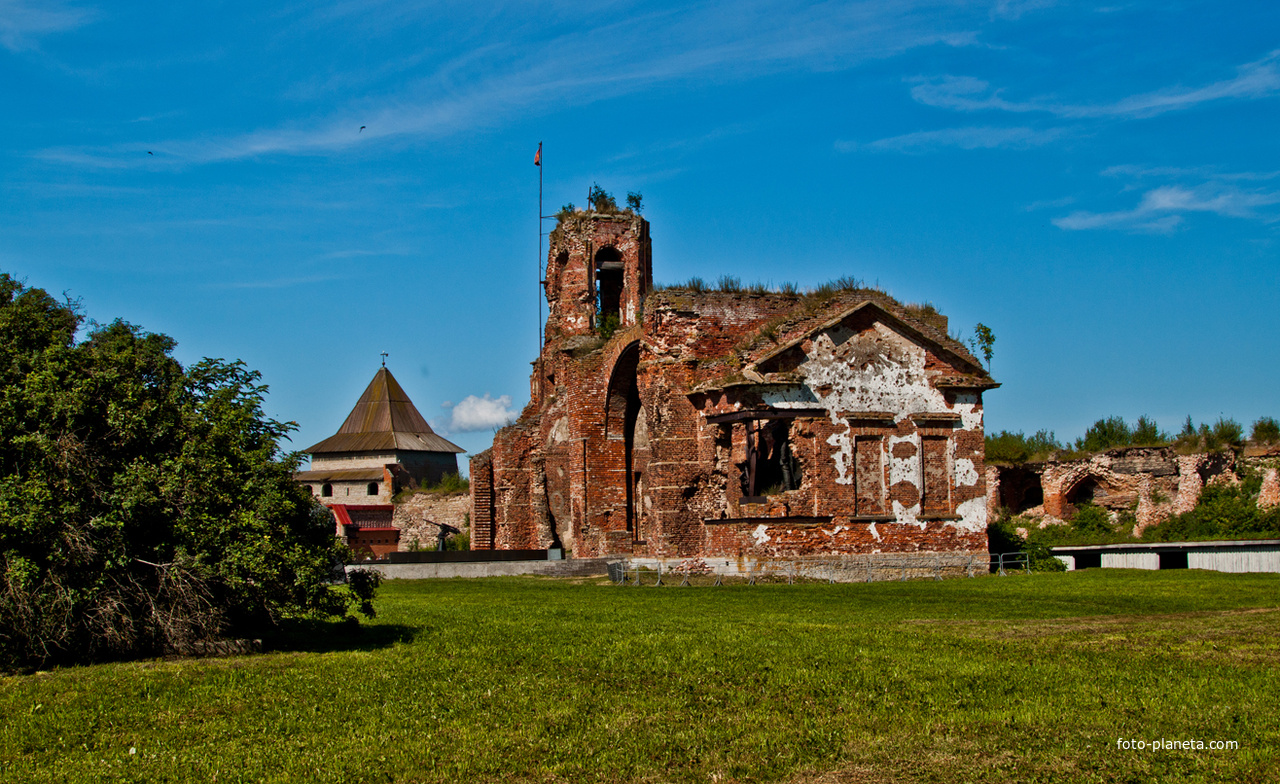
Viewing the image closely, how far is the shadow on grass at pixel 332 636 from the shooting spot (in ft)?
38.1

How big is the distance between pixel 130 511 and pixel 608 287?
29.1 m

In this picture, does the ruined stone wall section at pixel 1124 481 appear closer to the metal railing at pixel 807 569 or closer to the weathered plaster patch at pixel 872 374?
the metal railing at pixel 807 569

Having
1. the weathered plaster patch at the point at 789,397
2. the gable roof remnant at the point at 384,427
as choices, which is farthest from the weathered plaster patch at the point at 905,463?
the gable roof remnant at the point at 384,427

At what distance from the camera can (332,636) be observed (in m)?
12.6

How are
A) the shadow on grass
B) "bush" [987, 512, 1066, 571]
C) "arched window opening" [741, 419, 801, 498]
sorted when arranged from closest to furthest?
the shadow on grass < "arched window opening" [741, 419, 801, 498] < "bush" [987, 512, 1066, 571]

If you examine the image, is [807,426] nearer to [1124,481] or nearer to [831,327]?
[831,327]

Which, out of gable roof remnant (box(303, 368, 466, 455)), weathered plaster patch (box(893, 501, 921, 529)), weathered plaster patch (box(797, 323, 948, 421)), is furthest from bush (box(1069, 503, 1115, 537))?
gable roof remnant (box(303, 368, 466, 455))

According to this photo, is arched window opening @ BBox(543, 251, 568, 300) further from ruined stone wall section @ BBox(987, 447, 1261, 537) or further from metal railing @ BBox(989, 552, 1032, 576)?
metal railing @ BBox(989, 552, 1032, 576)

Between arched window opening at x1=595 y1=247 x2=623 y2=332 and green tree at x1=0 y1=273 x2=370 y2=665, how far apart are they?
24696mm

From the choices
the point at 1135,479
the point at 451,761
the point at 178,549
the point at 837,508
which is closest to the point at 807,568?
the point at 837,508

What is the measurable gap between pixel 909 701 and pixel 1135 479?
26.0 m

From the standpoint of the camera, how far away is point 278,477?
440 inches

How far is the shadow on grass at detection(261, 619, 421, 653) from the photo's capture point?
38.1 feet

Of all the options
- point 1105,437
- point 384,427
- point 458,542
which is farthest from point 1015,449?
point 384,427
